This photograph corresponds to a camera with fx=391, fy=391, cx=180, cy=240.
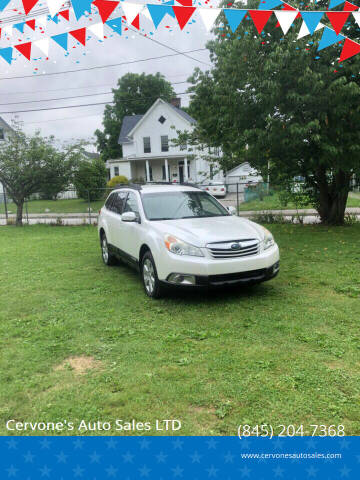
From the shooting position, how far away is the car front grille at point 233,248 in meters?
5.22

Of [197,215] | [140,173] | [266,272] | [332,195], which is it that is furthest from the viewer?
[140,173]

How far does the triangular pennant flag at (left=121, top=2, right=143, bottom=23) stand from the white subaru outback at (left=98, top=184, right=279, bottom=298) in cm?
269

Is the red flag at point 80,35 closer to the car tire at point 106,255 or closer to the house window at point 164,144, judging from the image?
the car tire at point 106,255

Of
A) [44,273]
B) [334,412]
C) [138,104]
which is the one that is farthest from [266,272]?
[138,104]

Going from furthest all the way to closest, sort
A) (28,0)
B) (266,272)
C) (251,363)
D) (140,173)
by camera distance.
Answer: (140,173) < (266,272) < (28,0) < (251,363)

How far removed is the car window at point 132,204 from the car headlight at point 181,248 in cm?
141

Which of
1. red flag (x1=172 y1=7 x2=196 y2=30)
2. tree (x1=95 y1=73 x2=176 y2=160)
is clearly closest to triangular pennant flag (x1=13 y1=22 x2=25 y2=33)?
red flag (x1=172 y1=7 x2=196 y2=30)

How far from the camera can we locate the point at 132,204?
7008 millimetres

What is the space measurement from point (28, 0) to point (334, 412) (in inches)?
227

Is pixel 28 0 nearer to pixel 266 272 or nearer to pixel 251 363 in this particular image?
pixel 266 272

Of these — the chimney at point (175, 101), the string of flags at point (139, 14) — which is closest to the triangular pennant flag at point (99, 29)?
the string of flags at point (139, 14)

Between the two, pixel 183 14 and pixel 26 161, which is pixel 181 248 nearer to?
pixel 183 14

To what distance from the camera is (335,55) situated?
8.91 m

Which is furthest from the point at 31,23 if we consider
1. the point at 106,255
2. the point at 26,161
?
the point at 26,161
